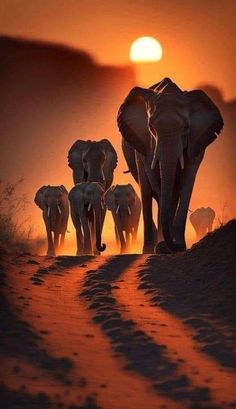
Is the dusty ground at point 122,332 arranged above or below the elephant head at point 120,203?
below

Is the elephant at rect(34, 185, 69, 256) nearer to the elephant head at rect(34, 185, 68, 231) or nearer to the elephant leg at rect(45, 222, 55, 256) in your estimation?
the elephant head at rect(34, 185, 68, 231)

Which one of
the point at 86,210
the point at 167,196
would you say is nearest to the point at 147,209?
the point at 167,196

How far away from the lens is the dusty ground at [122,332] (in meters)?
5.92

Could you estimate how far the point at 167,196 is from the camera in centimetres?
1402

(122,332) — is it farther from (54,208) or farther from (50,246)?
(54,208)

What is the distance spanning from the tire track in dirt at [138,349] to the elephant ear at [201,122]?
4964 mm

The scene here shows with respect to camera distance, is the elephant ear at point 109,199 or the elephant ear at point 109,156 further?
the elephant ear at point 109,156

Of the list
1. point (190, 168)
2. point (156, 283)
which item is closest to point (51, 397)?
point (156, 283)

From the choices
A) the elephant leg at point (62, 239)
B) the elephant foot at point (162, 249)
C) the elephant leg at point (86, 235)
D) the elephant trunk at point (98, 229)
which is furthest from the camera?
the elephant leg at point (62, 239)

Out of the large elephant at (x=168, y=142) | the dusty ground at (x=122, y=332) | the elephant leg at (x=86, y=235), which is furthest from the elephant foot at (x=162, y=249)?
the elephant leg at (x=86, y=235)

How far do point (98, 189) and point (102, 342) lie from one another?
46.6ft

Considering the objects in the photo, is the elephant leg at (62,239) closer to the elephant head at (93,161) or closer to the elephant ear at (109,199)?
the elephant head at (93,161)

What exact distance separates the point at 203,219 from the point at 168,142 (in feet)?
77.3

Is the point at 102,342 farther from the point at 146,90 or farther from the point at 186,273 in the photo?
the point at 146,90
